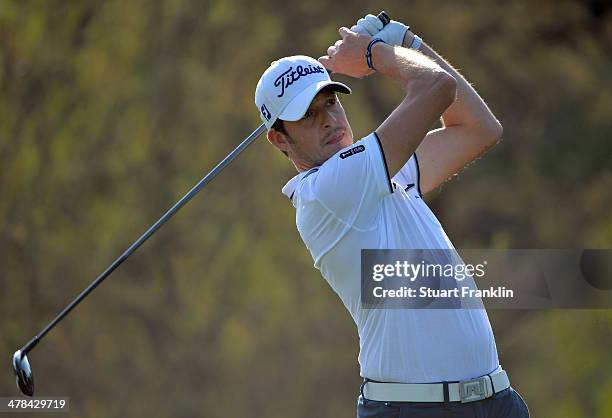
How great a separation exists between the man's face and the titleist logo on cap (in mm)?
66

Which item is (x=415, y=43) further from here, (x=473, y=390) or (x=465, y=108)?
(x=473, y=390)

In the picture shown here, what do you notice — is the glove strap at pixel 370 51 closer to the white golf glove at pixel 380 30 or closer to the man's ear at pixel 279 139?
the white golf glove at pixel 380 30

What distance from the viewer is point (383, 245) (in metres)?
2.30

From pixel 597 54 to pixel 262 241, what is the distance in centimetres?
200

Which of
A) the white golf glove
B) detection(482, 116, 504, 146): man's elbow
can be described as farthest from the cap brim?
detection(482, 116, 504, 146): man's elbow

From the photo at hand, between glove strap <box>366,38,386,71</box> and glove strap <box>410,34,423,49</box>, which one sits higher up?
glove strap <box>410,34,423,49</box>

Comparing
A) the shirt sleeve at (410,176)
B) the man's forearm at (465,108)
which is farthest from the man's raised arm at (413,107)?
the man's forearm at (465,108)

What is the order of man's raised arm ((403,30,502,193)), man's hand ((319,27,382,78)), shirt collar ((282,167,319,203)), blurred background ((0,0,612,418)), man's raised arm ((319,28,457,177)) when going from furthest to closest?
1. blurred background ((0,0,612,418))
2. man's raised arm ((403,30,502,193))
3. man's hand ((319,27,382,78))
4. shirt collar ((282,167,319,203))
5. man's raised arm ((319,28,457,177))

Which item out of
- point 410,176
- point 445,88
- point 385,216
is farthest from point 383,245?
point 445,88

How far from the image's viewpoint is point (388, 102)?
17.1ft

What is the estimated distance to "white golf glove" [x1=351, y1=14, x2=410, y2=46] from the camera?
2613 mm

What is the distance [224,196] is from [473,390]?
342 centimetres

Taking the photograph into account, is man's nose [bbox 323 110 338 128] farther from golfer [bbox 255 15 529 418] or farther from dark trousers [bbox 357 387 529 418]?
dark trousers [bbox 357 387 529 418]

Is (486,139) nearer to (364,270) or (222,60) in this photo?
(364,270)
